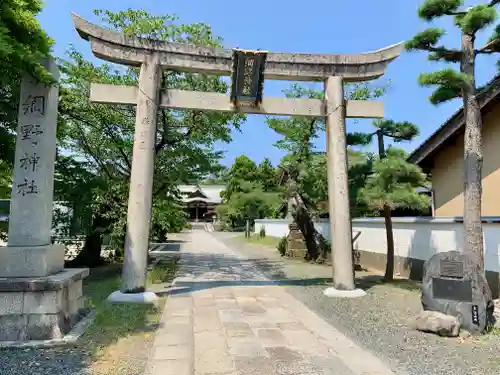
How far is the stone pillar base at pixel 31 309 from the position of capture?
5.00 meters

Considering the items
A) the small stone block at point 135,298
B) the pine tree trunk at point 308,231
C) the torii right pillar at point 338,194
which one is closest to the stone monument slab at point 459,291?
the torii right pillar at point 338,194

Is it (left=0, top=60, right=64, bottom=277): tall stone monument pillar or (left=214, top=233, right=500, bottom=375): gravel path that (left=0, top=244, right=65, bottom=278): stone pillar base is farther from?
(left=214, top=233, right=500, bottom=375): gravel path

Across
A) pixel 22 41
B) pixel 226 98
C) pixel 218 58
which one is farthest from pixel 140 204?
pixel 218 58

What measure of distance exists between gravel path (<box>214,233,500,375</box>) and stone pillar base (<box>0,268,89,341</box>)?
403 centimetres

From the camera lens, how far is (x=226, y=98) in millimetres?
8492

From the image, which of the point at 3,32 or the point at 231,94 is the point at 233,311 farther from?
the point at 3,32

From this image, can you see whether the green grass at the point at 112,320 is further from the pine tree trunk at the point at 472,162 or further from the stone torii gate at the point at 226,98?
the pine tree trunk at the point at 472,162

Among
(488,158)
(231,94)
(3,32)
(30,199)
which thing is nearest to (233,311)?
(30,199)

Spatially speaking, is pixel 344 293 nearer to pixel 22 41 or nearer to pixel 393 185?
pixel 393 185

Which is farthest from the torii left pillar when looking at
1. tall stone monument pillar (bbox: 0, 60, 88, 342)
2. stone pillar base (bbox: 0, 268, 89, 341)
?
stone pillar base (bbox: 0, 268, 89, 341)

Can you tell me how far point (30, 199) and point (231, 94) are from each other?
14.8ft

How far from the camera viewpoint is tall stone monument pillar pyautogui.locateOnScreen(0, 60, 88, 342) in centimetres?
503

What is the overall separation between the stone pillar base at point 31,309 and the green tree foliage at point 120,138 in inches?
247

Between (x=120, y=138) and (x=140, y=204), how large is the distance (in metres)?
5.04
